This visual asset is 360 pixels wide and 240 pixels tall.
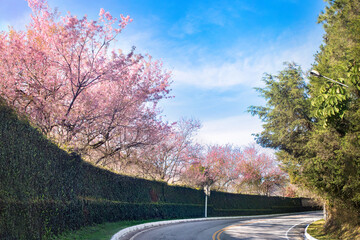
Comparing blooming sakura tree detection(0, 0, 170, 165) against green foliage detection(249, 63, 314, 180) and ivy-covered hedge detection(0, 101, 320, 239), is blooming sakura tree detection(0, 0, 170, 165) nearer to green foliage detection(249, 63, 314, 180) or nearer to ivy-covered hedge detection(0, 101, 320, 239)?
ivy-covered hedge detection(0, 101, 320, 239)

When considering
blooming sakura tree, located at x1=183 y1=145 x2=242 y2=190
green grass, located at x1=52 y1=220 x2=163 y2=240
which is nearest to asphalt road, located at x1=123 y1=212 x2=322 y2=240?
green grass, located at x1=52 y1=220 x2=163 y2=240

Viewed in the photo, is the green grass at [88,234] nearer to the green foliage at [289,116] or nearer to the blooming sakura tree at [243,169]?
the green foliage at [289,116]

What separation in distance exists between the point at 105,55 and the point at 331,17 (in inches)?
702

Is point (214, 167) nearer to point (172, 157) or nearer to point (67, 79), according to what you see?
point (172, 157)

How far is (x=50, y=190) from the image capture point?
36.9 ft

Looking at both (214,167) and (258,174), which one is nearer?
(214,167)

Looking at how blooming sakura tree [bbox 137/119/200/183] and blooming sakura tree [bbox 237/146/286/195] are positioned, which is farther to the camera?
blooming sakura tree [bbox 237/146/286/195]

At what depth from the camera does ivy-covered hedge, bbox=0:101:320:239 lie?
8.55 metres

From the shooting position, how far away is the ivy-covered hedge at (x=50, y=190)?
8.55 metres

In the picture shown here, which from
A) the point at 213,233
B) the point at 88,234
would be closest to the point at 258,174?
the point at 213,233

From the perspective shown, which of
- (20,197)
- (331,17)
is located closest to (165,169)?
(331,17)

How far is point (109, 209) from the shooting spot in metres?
18.2

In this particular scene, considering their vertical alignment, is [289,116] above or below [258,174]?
above

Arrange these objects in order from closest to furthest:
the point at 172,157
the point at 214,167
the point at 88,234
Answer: the point at 88,234 → the point at 172,157 → the point at 214,167
